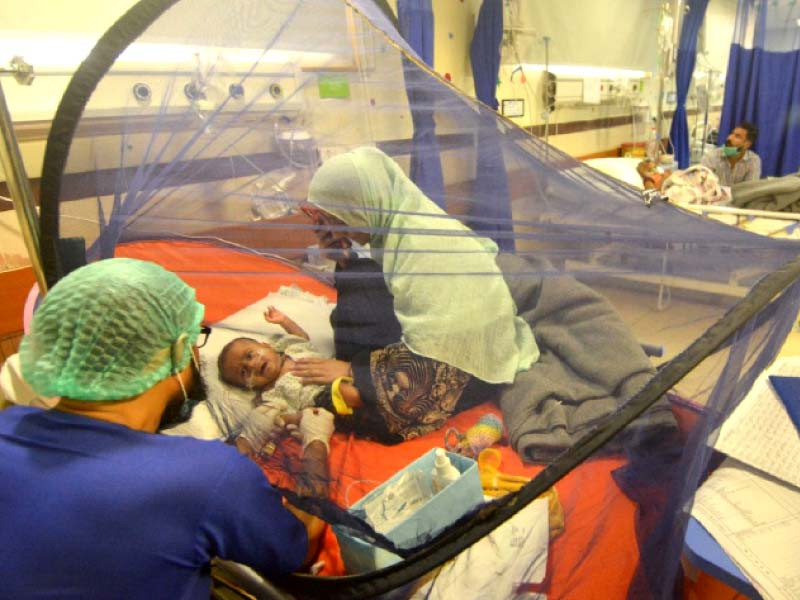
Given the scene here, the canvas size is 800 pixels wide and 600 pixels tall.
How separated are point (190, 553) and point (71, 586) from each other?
144mm

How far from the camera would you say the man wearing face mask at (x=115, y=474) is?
0.67 m

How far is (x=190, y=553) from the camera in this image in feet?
2.37

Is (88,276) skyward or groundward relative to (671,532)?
skyward

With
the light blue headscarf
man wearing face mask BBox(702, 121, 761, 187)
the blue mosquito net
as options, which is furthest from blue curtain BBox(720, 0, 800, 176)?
the light blue headscarf

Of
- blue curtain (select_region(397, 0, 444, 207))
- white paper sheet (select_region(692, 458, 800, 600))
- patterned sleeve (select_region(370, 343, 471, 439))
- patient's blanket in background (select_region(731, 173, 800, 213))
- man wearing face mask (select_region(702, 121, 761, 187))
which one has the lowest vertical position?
white paper sheet (select_region(692, 458, 800, 600))

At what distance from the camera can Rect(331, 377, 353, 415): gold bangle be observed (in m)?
0.96

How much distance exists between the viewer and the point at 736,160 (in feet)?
11.7

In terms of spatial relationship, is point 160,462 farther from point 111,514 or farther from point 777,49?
point 777,49

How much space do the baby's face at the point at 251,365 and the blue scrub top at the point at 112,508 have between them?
276 mm

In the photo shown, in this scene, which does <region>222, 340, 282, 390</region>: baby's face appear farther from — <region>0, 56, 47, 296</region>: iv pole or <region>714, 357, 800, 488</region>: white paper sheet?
<region>714, 357, 800, 488</region>: white paper sheet

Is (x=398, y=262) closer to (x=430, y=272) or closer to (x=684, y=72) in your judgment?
(x=430, y=272)

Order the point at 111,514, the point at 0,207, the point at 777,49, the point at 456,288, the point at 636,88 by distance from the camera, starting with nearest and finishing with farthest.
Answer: the point at 111,514 → the point at 456,288 → the point at 0,207 → the point at 777,49 → the point at 636,88

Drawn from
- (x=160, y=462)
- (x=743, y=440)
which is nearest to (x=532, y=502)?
(x=743, y=440)

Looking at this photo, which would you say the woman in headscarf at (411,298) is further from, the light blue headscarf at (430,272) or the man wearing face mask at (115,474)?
the man wearing face mask at (115,474)
